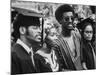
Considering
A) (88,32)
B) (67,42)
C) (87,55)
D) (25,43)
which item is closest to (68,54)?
(67,42)

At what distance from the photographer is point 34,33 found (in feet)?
6.76

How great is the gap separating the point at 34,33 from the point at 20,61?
1.00 feet

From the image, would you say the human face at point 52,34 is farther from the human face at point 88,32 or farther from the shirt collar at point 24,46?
the human face at point 88,32

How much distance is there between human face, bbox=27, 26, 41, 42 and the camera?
2047 mm

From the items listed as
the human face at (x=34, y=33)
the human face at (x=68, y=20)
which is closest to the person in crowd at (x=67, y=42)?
the human face at (x=68, y=20)

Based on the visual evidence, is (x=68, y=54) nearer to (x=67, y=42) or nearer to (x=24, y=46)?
(x=67, y=42)

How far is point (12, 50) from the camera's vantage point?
1967 mm

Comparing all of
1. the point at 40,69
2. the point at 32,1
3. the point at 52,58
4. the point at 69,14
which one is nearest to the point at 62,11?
the point at 69,14

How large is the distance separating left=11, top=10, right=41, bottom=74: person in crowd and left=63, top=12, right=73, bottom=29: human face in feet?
0.96

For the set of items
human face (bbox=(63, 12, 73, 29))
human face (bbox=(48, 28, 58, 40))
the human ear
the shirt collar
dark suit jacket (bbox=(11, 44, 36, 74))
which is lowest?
dark suit jacket (bbox=(11, 44, 36, 74))

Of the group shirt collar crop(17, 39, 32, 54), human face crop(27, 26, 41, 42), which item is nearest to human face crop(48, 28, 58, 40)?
human face crop(27, 26, 41, 42)

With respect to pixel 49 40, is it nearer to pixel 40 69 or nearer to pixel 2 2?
pixel 40 69

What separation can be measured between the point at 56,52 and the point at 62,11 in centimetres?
43

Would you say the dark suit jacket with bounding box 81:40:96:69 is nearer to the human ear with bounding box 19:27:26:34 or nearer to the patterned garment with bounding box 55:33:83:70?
the patterned garment with bounding box 55:33:83:70
